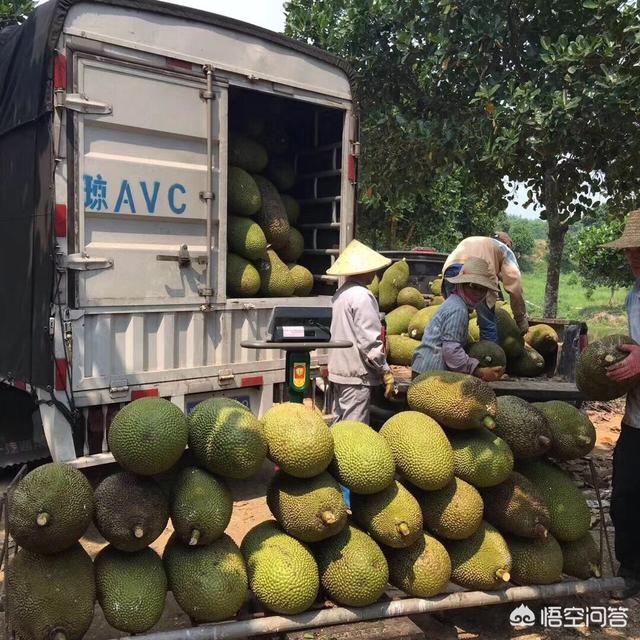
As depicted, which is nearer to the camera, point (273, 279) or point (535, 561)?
point (535, 561)

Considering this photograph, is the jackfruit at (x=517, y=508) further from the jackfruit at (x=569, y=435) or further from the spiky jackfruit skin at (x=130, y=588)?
the spiky jackfruit skin at (x=130, y=588)

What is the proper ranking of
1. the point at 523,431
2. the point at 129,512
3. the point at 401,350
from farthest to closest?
the point at 401,350 < the point at 523,431 < the point at 129,512

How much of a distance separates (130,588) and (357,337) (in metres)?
2.20

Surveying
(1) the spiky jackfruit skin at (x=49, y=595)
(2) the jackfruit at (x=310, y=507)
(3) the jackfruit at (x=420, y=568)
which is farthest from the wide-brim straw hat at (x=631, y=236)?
(1) the spiky jackfruit skin at (x=49, y=595)

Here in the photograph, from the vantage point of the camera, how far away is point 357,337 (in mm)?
4297

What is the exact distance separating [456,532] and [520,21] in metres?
7.04

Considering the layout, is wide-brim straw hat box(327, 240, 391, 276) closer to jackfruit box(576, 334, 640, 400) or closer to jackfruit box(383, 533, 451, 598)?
jackfruit box(576, 334, 640, 400)

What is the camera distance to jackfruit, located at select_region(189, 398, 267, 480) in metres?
2.77

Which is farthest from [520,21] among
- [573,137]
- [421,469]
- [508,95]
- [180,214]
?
[421,469]

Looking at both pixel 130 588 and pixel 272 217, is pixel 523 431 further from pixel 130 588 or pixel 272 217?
pixel 272 217

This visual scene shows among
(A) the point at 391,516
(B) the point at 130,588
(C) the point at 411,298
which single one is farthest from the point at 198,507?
(C) the point at 411,298

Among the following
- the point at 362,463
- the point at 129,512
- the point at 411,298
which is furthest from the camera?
the point at 411,298

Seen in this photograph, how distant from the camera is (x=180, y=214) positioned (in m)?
4.45

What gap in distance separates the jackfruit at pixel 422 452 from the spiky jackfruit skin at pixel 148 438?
101cm
